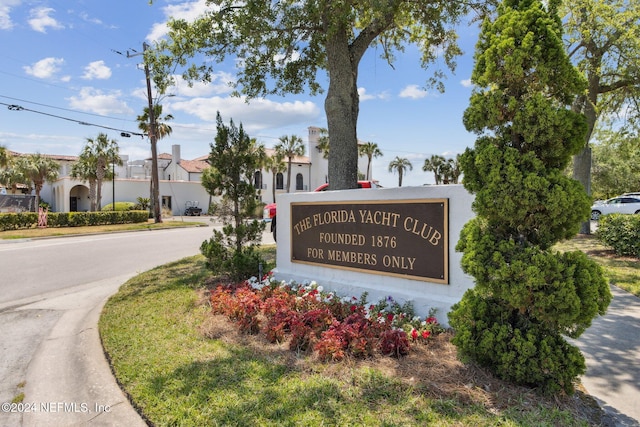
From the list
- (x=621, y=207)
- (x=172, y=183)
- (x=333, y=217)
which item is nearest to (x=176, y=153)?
(x=172, y=183)

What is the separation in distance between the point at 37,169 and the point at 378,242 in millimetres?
40462

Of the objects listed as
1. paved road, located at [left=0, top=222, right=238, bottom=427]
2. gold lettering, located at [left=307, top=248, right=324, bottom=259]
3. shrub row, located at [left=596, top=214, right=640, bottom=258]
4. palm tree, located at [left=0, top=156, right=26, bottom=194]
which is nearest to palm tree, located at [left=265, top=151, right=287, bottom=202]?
palm tree, located at [left=0, top=156, right=26, bottom=194]

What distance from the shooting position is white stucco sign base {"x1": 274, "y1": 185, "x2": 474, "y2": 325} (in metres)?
4.71

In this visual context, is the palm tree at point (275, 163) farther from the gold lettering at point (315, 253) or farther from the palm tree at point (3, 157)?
the gold lettering at point (315, 253)

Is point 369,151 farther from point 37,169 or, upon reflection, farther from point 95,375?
point 95,375

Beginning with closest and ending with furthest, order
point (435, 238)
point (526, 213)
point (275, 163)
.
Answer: point (526, 213) < point (435, 238) < point (275, 163)

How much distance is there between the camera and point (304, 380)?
11.1ft

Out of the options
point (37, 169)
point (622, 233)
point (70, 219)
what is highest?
point (37, 169)

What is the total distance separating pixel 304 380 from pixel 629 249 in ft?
32.9

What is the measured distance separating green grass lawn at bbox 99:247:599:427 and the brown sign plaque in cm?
100

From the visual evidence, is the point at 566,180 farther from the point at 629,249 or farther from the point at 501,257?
the point at 629,249

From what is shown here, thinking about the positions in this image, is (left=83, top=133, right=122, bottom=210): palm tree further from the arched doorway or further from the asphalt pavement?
the asphalt pavement

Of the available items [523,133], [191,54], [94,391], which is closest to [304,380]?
[94,391]

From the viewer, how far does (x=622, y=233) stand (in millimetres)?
9930
